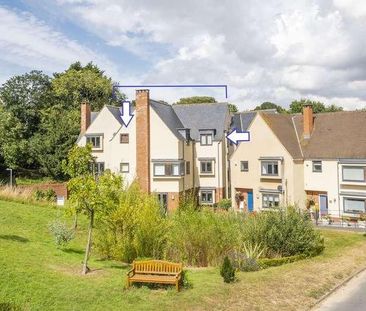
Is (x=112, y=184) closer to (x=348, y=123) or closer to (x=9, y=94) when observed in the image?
(x=348, y=123)

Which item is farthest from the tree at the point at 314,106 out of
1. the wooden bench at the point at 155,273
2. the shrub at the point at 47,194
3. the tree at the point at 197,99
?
the wooden bench at the point at 155,273

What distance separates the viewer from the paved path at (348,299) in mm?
16781

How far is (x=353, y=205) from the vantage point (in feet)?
127

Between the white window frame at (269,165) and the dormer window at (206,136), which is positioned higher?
the dormer window at (206,136)

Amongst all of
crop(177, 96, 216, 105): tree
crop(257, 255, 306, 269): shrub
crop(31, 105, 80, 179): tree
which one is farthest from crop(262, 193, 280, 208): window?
crop(177, 96, 216, 105): tree

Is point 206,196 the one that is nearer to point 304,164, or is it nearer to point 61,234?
point 304,164

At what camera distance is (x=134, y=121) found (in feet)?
147

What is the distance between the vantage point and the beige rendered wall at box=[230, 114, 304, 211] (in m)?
41.3

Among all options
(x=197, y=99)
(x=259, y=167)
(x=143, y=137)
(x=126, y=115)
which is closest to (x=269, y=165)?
(x=259, y=167)

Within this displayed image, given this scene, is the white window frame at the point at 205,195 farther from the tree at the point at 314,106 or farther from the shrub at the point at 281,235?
the tree at the point at 314,106

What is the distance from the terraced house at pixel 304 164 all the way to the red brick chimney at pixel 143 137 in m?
8.92

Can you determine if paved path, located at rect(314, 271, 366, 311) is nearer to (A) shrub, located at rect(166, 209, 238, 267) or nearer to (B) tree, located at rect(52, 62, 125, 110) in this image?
(A) shrub, located at rect(166, 209, 238, 267)

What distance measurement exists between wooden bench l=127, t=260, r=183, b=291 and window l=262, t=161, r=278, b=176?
2696 centimetres

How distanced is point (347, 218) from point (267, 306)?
24582 millimetres
